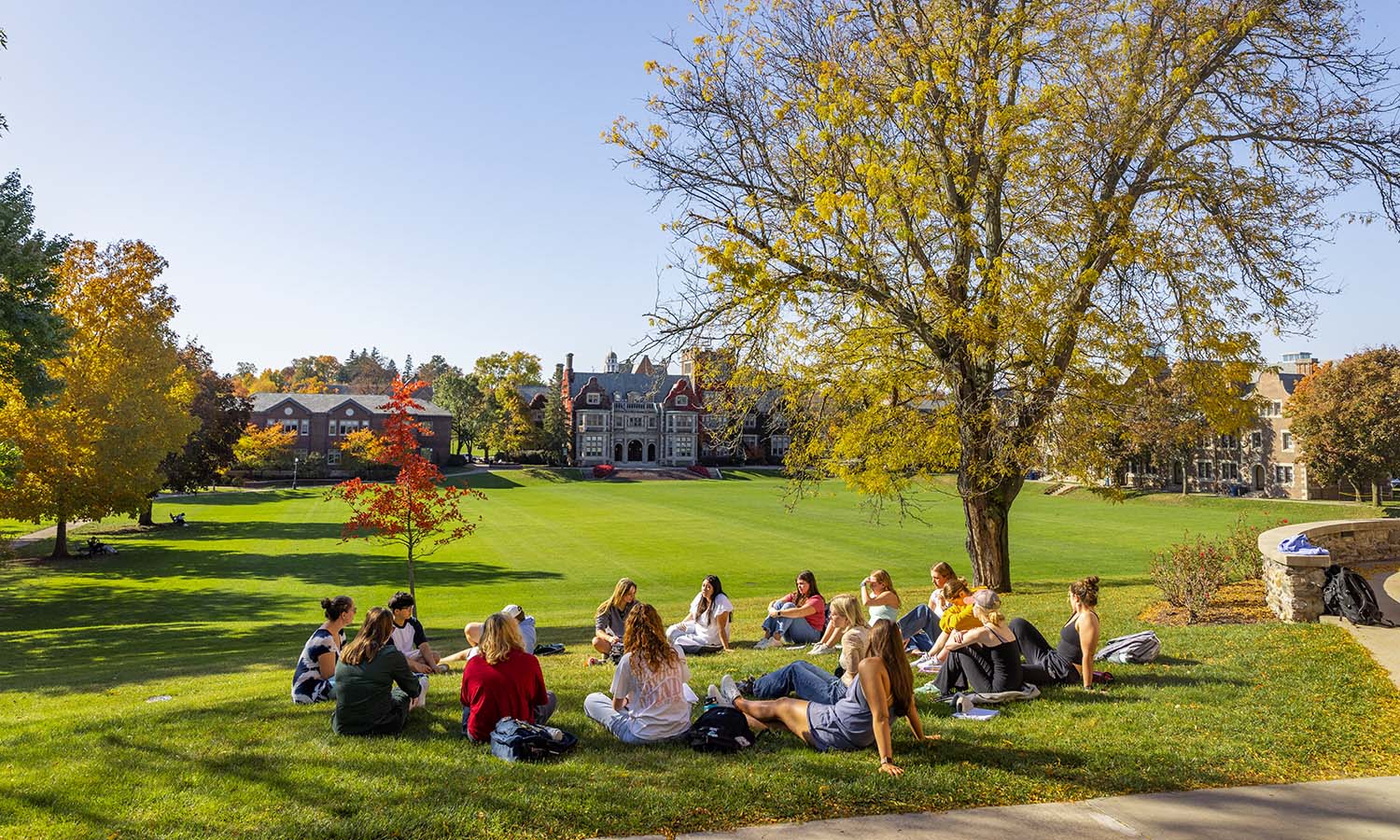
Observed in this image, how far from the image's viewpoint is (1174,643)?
11555mm

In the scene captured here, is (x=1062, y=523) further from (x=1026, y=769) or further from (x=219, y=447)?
(x=219, y=447)

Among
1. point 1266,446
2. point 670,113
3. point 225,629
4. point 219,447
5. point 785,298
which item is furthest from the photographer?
point 1266,446

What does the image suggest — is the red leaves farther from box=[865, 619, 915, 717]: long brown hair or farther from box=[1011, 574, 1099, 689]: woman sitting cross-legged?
box=[865, 619, 915, 717]: long brown hair

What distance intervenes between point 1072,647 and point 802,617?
422cm

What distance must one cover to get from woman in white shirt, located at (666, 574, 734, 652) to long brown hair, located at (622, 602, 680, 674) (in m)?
5.07

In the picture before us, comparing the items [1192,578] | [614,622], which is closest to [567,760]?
[614,622]

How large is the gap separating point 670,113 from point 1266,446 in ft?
239

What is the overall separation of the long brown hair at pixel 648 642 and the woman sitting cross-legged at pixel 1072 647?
4120 millimetres

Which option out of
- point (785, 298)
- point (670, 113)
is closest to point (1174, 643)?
point (785, 298)

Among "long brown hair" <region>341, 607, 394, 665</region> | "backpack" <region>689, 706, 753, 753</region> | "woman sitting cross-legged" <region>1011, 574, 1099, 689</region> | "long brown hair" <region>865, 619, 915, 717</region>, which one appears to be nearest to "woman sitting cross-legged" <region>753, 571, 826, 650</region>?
"woman sitting cross-legged" <region>1011, 574, 1099, 689</region>

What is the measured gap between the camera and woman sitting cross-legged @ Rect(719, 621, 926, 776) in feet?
22.7

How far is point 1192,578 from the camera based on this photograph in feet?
47.2

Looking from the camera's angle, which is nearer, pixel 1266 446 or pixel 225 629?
pixel 225 629

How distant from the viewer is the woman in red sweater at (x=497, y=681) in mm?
7562
